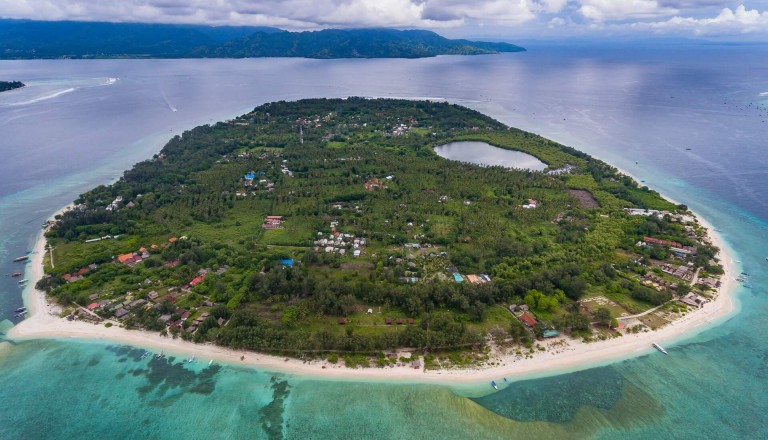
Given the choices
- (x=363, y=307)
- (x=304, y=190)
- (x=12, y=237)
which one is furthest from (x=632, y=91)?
(x=12, y=237)

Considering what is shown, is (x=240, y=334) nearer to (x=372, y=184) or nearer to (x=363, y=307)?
(x=363, y=307)

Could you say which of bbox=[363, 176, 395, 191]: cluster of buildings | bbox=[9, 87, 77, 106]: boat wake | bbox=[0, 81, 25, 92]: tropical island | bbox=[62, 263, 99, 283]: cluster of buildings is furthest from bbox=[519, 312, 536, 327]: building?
bbox=[0, 81, 25, 92]: tropical island

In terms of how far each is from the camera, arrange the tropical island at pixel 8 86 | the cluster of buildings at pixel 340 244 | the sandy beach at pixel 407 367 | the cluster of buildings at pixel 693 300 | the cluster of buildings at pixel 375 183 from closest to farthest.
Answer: the sandy beach at pixel 407 367 < the cluster of buildings at pixel 693 300 < the cluster of buildings at pixel 340 244 < the cluster of buildings at pixel 375 183 < the tropical island at pixel 8 86

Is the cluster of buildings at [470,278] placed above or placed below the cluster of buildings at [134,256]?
below

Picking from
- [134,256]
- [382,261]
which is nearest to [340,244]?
[382,261]

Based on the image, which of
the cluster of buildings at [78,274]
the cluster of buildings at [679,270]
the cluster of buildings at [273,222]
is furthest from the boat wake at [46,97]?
the cluster of buildings at [679,270]

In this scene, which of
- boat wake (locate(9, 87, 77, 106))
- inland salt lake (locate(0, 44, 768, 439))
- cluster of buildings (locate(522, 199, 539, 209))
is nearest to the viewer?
inland salt lake (locate(0, 44, 768, 439))

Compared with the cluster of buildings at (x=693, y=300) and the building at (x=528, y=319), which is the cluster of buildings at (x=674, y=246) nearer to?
the cluster of buildings at (x=693, y=300)

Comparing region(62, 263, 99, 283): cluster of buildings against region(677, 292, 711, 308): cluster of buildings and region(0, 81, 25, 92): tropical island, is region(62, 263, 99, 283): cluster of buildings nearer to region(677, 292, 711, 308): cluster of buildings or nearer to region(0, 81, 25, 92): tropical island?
region(677, 292, 711, 308): cluster of buildings
